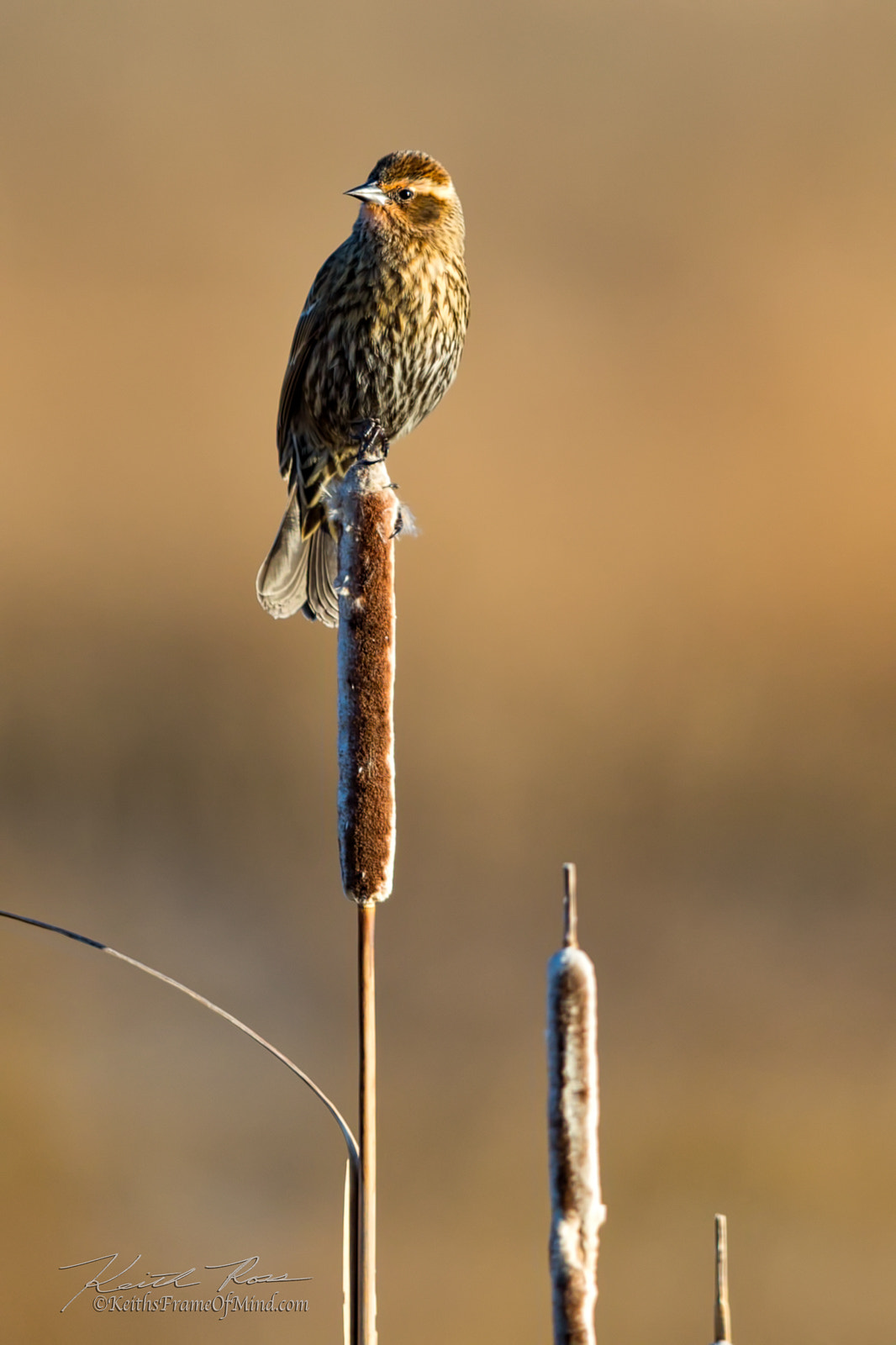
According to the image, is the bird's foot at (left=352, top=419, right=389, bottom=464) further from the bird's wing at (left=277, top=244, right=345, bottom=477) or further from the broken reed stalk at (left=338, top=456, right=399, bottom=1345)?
the broken reed stalk at (left=338, top=456, right=399, bottom=1345)

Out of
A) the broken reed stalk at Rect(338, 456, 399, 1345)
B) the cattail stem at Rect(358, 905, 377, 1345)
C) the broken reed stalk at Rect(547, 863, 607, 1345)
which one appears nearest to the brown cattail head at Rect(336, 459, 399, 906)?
the broken reed stalk at Rect(338, 456, 399, 1345)

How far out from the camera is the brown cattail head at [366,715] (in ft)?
4.02

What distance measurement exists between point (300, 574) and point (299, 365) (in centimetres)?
43

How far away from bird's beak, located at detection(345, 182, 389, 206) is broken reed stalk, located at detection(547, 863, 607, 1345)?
5.82ft

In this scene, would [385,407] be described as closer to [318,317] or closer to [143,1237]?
[318,317]

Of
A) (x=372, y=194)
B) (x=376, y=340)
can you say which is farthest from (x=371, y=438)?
(x=372, y=194)

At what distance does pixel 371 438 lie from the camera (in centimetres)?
244

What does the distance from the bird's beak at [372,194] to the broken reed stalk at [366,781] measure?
46.7 inches

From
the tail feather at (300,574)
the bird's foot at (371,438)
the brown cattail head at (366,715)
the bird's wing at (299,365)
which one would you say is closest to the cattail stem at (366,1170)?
the brown cattail head at (366,715)

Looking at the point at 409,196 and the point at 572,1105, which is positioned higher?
the point at 409,196

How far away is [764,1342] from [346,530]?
3593 millimetres

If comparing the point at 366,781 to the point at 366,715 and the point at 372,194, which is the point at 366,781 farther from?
the point at 372,194

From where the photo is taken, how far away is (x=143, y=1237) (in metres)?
4.15

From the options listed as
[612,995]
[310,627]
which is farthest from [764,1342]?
[310,627]
